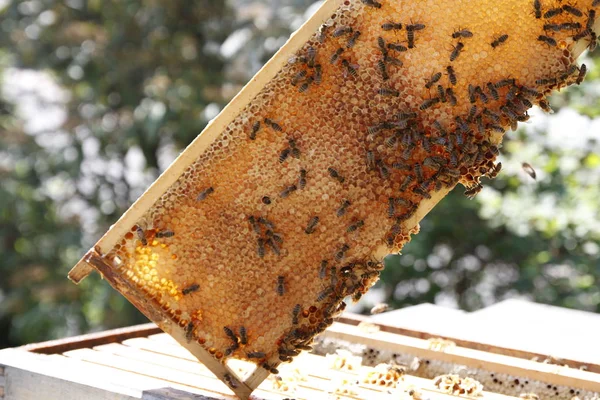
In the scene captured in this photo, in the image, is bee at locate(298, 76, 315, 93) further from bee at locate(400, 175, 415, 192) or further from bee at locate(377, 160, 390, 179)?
bee at locate(400, 175, 415, 192)

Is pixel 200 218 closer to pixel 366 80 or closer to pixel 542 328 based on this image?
pixel 366 80

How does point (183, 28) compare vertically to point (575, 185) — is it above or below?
below

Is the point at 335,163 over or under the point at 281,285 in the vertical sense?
over

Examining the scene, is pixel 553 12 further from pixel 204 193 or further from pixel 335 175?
pixel 204 193

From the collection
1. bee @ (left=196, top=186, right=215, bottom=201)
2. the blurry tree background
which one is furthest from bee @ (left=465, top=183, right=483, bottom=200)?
the blurry tree background

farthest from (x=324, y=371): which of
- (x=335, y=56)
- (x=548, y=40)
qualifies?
(x=548, y=40)

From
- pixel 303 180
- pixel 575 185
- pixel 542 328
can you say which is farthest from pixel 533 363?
pixel 575 185

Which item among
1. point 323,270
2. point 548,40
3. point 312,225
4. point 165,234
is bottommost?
point 165,234
